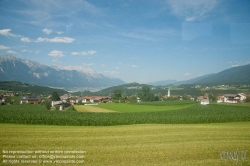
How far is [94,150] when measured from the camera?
956cm

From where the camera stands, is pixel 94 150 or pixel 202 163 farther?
pixel 94 150

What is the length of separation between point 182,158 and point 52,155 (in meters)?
6.11

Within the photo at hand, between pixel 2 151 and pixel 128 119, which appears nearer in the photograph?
pixel 2 151

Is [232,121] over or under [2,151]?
under

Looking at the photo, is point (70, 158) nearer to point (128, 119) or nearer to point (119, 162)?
point (119, 162)

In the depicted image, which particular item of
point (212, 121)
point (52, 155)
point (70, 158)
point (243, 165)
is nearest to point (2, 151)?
point (52, 155)

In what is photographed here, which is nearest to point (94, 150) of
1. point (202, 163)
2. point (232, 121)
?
point (202, 163)

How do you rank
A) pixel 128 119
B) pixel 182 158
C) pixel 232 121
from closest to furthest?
pixel 182 158 < pixel 128 119 < pixel 232 121

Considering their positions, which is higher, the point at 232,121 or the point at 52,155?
the point at 52,155

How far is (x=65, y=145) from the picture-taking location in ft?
33.7

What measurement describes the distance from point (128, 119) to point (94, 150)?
16386mm

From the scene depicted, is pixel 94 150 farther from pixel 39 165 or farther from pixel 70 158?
pixel 39 165

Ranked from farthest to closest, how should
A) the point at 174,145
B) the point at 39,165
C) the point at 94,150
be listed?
the point at 174,145 < the point at 94,150 < the point at 39,165

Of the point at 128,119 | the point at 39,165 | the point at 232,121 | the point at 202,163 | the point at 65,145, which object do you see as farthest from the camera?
the point at 232,121
